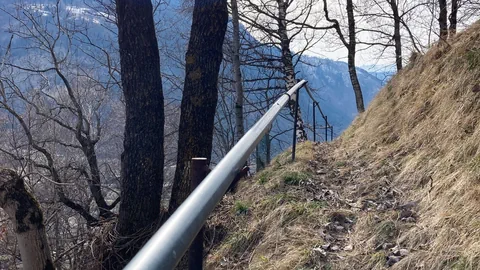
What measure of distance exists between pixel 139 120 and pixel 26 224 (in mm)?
1504

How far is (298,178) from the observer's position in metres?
4.30

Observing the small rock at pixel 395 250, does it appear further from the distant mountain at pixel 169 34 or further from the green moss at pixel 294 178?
the distant mountain at pixel 169 34

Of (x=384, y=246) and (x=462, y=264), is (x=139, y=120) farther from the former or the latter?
(x=462, y=264)

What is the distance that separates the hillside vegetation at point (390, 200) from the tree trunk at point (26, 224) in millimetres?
1618

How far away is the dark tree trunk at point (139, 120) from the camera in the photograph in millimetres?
4305

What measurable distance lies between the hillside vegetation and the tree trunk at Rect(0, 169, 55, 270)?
1618mm

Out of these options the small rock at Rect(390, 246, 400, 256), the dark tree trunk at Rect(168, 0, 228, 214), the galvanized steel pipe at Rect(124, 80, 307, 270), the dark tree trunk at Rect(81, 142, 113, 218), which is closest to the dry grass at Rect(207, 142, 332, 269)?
the small rock at Rect(390, 246, 400, 256)

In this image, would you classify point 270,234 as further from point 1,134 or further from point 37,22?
point 37,22

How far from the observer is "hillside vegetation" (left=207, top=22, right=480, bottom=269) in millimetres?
2473

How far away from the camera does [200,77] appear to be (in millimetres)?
4367

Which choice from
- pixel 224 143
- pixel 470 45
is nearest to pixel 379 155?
pixel 470 45

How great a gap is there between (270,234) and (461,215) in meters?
1.38

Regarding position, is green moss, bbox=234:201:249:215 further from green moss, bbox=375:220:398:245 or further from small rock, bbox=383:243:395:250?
small rock, bbox=383:243:395:250

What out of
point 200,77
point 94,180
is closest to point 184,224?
point 200,77
